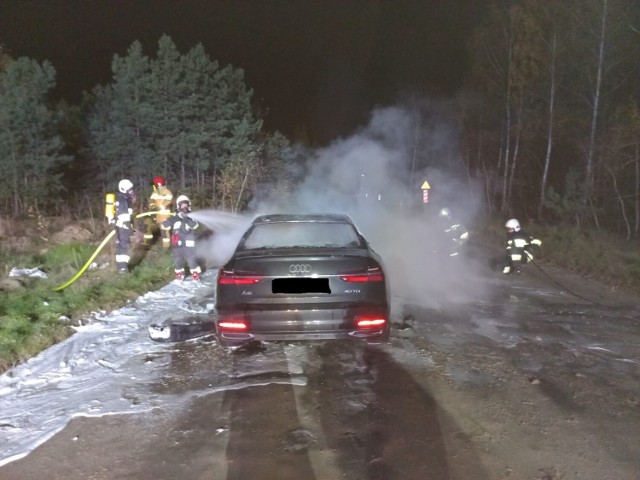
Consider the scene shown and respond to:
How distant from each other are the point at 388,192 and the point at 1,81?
78.2 feet

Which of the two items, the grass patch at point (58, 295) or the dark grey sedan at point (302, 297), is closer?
the dark grey sedan at point (302, 297)

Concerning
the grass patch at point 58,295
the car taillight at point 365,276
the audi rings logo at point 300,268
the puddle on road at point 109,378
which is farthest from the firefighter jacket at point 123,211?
the car taillight at point 365,276

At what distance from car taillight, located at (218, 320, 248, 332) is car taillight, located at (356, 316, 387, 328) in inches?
39.5

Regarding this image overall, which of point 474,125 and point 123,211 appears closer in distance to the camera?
point 123,211

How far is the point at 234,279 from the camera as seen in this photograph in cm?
480

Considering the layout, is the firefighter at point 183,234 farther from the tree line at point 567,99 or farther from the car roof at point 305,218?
the tree line at point 567,99

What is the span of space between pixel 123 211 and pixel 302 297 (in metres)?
5.63

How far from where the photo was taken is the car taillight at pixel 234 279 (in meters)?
4.77

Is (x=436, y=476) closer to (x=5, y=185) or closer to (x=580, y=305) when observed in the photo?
(x=580, y=305)

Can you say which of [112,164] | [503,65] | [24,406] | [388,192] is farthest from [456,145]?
[24,406]

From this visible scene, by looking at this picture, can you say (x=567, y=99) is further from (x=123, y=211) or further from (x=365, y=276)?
(x=365, y=276)

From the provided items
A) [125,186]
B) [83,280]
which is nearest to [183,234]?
[125,186]

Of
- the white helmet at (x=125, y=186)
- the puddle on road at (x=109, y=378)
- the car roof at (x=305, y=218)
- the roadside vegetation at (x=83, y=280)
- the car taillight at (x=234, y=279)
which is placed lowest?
the puddle on road at (x=109, y=378)

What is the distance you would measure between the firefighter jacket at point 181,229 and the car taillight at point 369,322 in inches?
197
